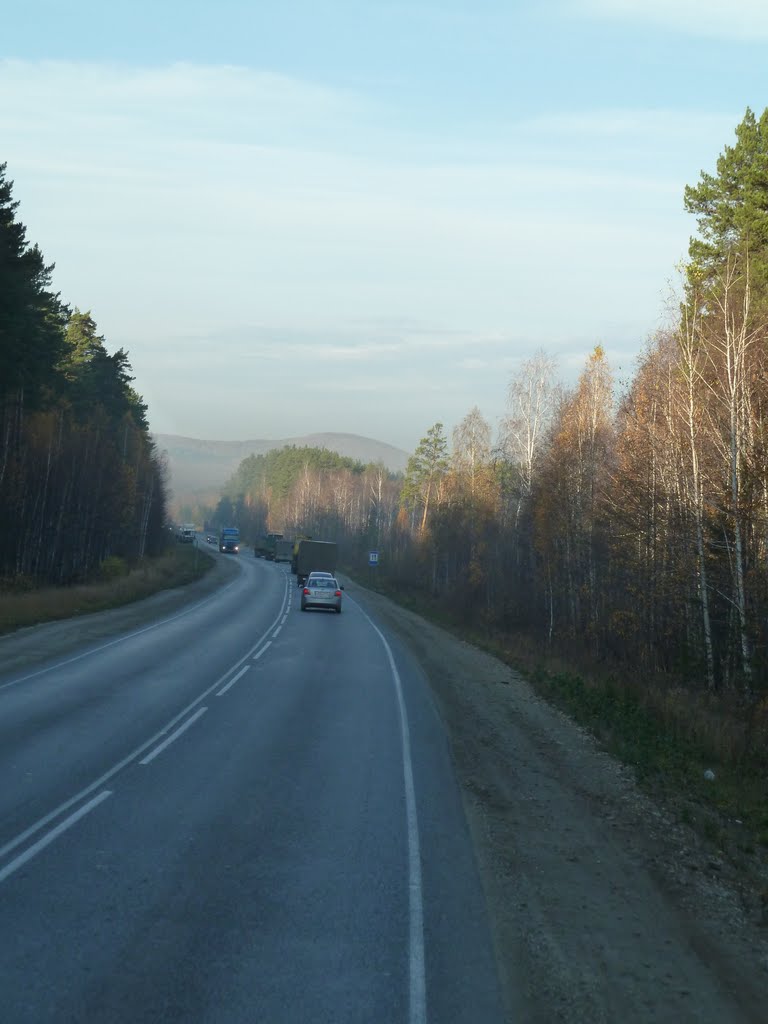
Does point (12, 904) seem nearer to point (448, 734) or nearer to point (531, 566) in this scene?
point (448, 734)

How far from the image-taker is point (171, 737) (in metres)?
13.7

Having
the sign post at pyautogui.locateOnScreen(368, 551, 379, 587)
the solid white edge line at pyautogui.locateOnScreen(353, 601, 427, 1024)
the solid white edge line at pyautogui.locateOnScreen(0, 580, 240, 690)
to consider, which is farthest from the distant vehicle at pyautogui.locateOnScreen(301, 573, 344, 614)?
the sign post at pyautogui.locateOnScreen(368, 551, 379, 587)

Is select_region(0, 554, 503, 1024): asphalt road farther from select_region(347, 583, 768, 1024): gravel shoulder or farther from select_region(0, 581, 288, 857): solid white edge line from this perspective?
select_region(347, 583, 768, 1024): gravel shoulder

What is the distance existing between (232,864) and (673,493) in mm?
20112

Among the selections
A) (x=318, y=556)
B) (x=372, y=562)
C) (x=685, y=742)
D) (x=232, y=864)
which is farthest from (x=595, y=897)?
(x=372, y=562)

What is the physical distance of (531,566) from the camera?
51.5 metres

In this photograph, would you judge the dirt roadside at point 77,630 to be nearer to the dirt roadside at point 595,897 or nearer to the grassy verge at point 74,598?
the grassy verge at point 74,598

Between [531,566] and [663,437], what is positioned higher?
[663,437]

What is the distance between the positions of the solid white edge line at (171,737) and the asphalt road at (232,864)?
6 cm

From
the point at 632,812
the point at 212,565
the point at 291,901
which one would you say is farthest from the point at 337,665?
the point at 212,565

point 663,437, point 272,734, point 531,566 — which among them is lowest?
point 272,734

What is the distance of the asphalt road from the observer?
18.5ft

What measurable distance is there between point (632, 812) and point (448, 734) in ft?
16.1

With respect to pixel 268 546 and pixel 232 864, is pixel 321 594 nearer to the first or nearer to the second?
pixel 232 864
